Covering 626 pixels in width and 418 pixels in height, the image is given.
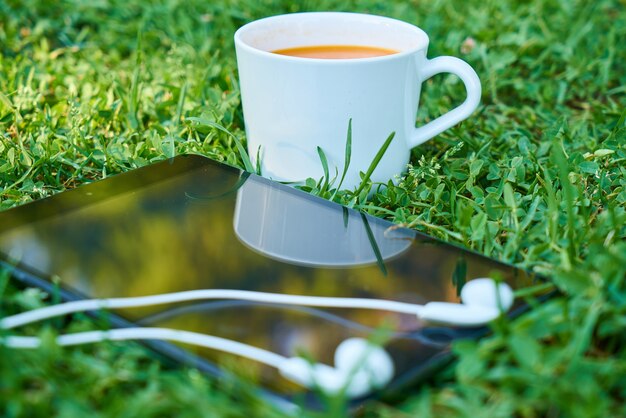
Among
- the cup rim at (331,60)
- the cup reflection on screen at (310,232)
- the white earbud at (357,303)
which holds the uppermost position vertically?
the cup rim at (331,60)

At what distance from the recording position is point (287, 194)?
0.99 metres

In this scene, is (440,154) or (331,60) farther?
(440,154)

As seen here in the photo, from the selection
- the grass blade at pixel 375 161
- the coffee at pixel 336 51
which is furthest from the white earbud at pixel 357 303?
the coffee at pixel 336 51

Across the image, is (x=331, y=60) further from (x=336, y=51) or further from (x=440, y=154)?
(x=440, y=154)

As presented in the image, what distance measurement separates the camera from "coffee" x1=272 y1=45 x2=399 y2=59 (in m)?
1.16

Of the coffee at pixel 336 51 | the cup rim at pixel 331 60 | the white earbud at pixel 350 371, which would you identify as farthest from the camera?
the coffee at pixel 336 51

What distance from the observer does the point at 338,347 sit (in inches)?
27.2

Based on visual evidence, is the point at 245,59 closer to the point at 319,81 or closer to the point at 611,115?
the point at 319,81

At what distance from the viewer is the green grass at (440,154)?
0.63 m

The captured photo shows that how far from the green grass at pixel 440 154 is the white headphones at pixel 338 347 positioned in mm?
20

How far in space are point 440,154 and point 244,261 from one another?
20.8 inches

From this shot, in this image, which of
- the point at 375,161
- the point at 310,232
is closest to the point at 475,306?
the point at 310,232

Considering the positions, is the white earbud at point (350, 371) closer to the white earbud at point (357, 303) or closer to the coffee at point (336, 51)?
the white earbud at point (357, 303)

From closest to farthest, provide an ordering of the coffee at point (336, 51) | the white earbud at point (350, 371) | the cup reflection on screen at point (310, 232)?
the white earbud at point (350, 371)
the cup reflection on screen at point (310, 232)
the coffee at point (336, 51)
